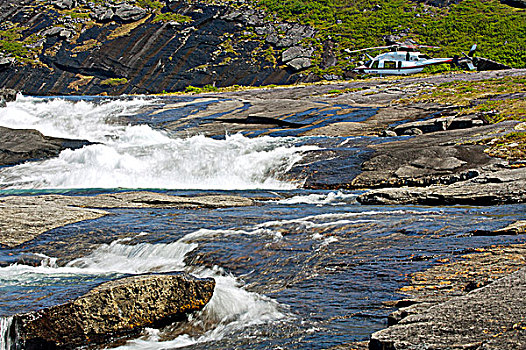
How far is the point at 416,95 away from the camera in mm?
32906

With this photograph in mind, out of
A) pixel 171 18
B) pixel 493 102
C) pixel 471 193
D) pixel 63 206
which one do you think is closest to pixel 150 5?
pixel 171 18

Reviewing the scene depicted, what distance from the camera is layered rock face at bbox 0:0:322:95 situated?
65.1m

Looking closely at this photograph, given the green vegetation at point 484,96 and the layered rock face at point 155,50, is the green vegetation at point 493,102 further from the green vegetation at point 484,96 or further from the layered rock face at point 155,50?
the layered rock face at point 155,50

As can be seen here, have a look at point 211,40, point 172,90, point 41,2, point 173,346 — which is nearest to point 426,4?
point 211,40

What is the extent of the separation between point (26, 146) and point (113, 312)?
838 inches

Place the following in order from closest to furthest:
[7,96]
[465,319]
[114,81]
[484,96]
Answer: [465,319] < [484,96] < [7,96] < [114,81]

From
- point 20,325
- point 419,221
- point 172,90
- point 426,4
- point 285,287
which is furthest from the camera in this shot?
point 426,4

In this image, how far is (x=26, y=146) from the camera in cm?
2575

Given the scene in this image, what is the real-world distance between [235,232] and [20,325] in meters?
5.60

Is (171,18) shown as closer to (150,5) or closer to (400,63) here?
(150,5)

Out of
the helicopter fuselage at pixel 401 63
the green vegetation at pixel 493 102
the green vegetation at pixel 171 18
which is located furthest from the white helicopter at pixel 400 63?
the green vegetation at pixel 171 18

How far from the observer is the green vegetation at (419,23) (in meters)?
61.6

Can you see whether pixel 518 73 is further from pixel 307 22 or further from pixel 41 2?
pixel 41 2

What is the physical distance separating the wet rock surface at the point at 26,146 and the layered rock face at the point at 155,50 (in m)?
37.6
